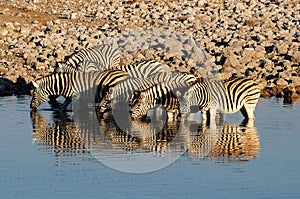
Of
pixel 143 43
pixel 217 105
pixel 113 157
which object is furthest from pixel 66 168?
pixel 143 43

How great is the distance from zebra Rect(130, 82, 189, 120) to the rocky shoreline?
4.47 m

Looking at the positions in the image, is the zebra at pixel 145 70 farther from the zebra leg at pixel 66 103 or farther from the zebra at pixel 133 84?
the zebra leg at pixel 66 103

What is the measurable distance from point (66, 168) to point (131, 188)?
1507 mm

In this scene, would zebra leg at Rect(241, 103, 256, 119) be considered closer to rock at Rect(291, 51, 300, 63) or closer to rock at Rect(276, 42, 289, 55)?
rock at Rect(291, 51, 300, 63)

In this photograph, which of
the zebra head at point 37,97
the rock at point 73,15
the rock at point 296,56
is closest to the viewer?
the zebra head at point 37,97

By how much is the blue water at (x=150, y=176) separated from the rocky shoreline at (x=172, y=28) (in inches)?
333

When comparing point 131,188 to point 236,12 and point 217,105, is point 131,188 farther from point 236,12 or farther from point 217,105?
point 236,12

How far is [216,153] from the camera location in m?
13.3

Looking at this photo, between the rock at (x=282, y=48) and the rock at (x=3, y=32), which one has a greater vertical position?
the rock at (x=3, y=32)

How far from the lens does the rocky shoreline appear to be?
24594mm

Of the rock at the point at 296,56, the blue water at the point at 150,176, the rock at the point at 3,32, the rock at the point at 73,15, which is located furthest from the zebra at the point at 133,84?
the rock at the point at 73,15

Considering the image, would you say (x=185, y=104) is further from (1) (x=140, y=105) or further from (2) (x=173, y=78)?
(2) (x=173, y=78)

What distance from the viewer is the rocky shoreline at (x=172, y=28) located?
24.6m

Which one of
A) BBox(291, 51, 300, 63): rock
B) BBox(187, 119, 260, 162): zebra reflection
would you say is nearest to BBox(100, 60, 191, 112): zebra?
BBox(187, 119, 260, 162): zebra reflection
